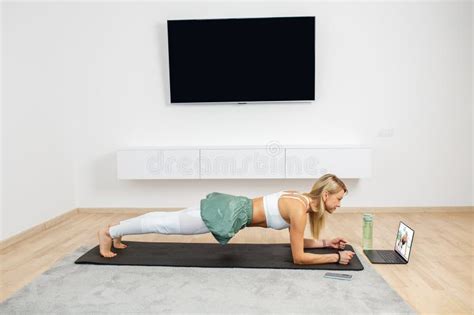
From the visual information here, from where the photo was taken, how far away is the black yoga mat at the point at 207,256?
9.31 feet

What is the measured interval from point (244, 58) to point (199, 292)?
284 centimetres

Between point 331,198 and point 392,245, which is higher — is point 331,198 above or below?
above

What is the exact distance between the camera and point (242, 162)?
443 cm

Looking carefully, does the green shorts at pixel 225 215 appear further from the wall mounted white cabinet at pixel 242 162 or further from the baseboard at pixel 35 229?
the baseboard at pixel 35 229

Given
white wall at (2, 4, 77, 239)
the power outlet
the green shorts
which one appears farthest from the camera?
the power outlet

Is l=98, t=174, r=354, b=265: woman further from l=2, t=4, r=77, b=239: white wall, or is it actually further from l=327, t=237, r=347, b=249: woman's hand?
l=2, t=4, r=77, b=239: white wall

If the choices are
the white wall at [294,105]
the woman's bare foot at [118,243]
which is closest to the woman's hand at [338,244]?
the woman's bare foot at [118,243]

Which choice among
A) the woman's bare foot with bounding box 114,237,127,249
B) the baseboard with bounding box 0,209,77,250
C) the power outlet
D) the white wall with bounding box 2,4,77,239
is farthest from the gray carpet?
the power outlet

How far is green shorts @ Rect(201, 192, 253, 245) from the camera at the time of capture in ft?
8.87

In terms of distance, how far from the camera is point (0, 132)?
11.6 ft

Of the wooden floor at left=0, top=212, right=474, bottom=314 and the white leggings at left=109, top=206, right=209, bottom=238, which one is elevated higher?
the white leggings at left=109, top=206, right=209, bottom=238

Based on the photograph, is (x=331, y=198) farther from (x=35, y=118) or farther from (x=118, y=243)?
(x=35, y=118)

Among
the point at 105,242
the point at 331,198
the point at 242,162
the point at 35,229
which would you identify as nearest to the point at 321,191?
the point at 331,198

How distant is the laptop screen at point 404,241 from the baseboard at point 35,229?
2988mm
